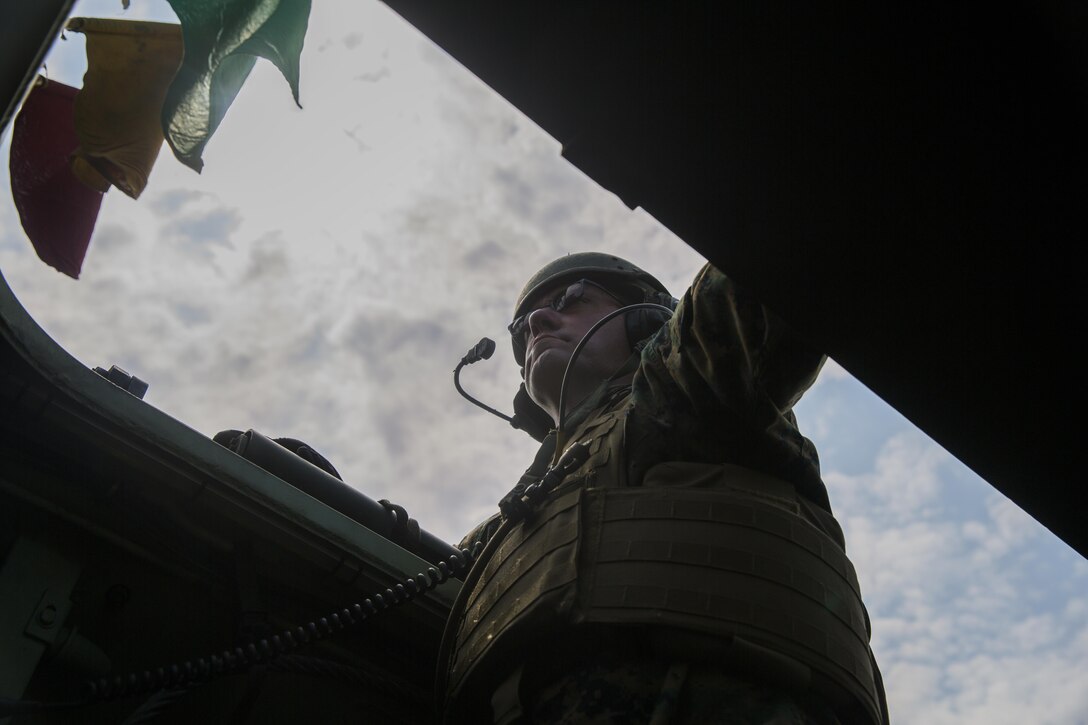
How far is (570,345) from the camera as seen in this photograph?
5.39m

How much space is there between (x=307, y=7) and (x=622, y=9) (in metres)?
1.15

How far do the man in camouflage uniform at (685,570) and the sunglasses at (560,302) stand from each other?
66.7 inches

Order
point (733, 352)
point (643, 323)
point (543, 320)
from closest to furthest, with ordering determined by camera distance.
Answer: point (733, 352), point (643, 323), point (543, 320)

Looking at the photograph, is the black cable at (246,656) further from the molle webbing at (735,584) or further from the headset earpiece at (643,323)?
the headset earpiece at (643,323)

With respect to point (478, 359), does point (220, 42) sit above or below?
below

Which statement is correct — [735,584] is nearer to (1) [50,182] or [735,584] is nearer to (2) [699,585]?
(2) [699,585]

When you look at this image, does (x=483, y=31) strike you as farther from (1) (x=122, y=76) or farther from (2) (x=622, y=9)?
(1) (x=122, y=76)

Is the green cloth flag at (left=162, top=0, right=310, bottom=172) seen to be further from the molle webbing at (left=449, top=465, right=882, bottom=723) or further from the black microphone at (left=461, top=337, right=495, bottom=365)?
the black microphone at (left=461, top=337, right=495, bottom=365)

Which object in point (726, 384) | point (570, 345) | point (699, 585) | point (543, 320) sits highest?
point (543, 320)

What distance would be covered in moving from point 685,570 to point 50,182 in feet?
9.10

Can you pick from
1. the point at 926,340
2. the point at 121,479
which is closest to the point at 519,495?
the point at 121,479

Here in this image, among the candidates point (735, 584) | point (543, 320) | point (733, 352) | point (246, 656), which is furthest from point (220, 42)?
point (543, 320)

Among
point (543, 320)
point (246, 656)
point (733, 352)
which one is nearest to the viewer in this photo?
point (733, 352)

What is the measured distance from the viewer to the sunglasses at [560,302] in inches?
223
